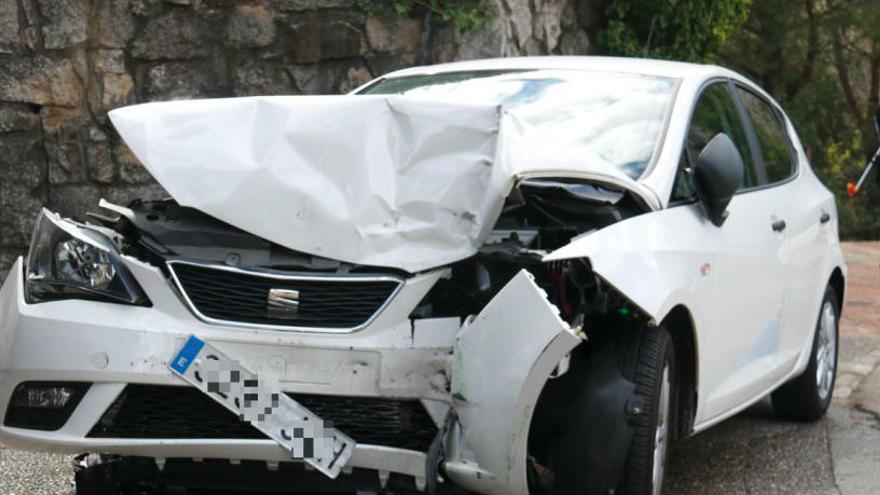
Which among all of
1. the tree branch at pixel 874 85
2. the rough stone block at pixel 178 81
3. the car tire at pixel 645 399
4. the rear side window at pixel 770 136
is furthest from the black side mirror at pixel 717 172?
the tree branch at pixel 874 85

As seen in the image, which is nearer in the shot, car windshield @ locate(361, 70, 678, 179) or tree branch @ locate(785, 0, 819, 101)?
car windshield @ locate(361, 70, 678, 179)

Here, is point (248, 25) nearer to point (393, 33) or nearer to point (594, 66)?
point (393, 33)

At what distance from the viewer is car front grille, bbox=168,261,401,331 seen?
13.7 feet

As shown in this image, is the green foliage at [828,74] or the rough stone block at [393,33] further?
the green foliage at [828,74]

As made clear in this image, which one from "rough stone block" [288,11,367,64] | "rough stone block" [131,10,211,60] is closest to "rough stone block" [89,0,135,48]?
"rough stone block" [131,10,211,60]

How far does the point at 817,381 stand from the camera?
22.2ft

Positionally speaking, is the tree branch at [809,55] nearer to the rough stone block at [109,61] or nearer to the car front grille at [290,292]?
the rough stone block at [109,61]

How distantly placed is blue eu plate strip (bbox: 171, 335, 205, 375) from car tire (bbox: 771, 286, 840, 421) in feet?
11.4

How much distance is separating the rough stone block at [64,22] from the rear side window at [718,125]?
457 cm

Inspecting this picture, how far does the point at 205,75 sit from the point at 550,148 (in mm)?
4951

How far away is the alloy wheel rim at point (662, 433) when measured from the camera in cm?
448

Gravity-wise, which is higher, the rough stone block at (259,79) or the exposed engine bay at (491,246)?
the exposed engine bay at (491,246)

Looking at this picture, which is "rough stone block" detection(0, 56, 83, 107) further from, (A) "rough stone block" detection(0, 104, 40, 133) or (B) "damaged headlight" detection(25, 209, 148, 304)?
(B) "damaged headlight" detection(25, 209, 148, 304)

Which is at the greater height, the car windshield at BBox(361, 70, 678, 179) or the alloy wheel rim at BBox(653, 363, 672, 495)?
the car windshield at BBox(361, 70, 678, 179)
